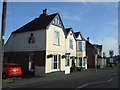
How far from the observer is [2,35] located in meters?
11.1

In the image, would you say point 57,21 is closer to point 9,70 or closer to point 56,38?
point 56,38

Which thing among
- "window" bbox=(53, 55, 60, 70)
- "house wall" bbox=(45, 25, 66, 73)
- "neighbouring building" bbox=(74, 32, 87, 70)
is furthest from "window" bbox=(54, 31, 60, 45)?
"neighbouring building" bbox=(74, 32, 87, 70)

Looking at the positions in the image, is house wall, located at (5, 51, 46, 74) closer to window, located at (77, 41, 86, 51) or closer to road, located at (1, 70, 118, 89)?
road, located at (1, 70, 118, 89)

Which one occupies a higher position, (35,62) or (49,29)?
(49,29)

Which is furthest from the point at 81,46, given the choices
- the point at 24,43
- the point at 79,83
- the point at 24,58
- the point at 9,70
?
the point at 79,83

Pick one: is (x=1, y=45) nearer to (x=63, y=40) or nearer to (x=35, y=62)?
(x=35, y=62)

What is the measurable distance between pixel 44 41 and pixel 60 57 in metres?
3.75

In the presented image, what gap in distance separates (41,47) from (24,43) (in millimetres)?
3179

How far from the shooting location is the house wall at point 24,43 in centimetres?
1976

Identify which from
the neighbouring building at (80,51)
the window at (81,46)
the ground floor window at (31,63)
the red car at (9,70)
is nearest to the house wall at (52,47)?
the ground floor window at (31,63)

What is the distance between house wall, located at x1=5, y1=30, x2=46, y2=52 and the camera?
19.8 meters

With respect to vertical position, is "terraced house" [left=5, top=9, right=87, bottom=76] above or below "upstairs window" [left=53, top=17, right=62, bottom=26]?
below

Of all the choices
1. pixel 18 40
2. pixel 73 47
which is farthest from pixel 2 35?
pixel 73 47

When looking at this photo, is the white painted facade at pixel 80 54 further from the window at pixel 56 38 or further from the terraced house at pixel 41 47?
the window at pixel 56 38
